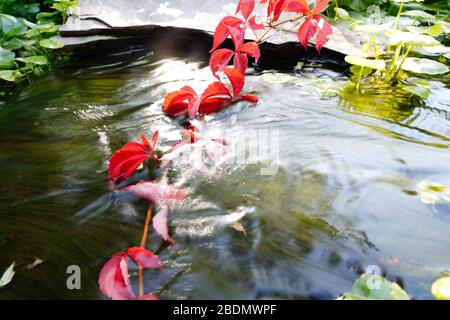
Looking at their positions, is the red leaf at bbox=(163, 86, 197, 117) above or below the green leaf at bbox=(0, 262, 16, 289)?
above

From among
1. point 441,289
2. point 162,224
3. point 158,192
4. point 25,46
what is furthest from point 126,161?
point 25,46

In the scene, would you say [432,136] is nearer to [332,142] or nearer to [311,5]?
[332,142]

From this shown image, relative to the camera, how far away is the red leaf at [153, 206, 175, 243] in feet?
3.31

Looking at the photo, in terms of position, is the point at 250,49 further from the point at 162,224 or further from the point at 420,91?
the point at 162,224

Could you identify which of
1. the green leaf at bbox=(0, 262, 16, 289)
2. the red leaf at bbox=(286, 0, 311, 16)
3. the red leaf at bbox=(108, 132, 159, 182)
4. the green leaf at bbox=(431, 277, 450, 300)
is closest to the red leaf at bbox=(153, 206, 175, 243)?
the red leaf at bbox=(108, 132, 159, 182)

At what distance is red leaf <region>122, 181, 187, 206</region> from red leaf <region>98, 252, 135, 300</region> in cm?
26

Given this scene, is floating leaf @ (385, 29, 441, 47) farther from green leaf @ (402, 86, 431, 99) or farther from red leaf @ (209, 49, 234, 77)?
red leaf @ (209, 49, 234, 77)

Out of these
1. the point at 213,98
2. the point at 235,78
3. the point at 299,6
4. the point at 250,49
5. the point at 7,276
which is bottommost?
the point at 7,276

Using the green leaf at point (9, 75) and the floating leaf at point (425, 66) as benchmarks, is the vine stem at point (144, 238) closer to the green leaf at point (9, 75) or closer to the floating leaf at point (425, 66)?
the floating leaf at point (425, 66)

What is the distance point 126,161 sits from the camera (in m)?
1.25

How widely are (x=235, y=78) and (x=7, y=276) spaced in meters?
1.23

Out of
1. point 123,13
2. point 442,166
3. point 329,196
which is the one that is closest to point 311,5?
point 123,13

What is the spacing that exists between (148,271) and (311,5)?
255 centimetres
